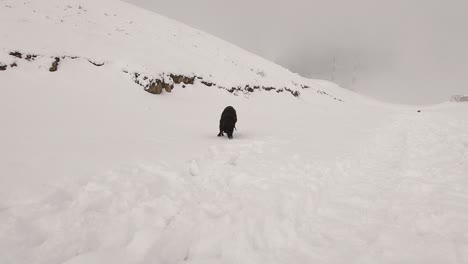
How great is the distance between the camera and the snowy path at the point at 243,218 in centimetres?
338

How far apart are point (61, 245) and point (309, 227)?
327 cm

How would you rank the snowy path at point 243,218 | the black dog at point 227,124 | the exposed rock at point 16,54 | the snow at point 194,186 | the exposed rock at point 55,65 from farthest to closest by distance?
the exposed rock at point 55,65 → the exposed rock at point 16,54 → the black dog at point 227,124 → the snow at point 194,186 → the snowy path at point 243,218

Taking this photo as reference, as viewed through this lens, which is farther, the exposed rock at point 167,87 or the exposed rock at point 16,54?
the exposed rock at point 167,87

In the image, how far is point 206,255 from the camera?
137 inches

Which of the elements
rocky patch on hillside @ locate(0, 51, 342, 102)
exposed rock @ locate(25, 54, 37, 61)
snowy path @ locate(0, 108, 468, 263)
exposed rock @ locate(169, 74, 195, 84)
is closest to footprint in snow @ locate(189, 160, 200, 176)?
snowy path @ locate(0, 108, 468, 263)

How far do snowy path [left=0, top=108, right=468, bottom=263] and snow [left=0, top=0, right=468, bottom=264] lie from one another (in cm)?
2

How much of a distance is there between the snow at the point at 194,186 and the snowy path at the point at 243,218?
0.07 ft

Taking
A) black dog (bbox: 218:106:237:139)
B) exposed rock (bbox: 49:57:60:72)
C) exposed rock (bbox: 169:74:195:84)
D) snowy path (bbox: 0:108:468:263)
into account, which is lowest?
snowy path (bbox: 0:108:468:263)

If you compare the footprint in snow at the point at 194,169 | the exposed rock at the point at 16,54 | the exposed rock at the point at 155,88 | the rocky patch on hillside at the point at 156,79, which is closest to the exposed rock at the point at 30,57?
the rocky patch on hillside at the point at 156,79

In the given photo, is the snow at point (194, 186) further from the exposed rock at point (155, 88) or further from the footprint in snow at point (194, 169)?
the exposed rock at point (155, 88)

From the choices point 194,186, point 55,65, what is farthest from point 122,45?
point 194,186

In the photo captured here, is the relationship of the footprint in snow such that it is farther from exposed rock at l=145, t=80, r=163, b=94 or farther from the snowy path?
exposed rock at l=145, t=80, r=163, b=94

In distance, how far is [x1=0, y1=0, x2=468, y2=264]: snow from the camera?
11.5 ft

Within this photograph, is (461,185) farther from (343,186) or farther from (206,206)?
(206,206)
